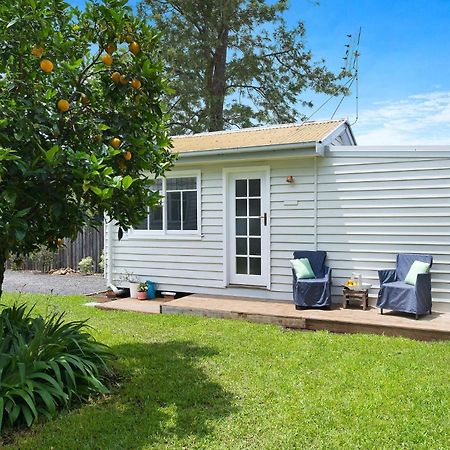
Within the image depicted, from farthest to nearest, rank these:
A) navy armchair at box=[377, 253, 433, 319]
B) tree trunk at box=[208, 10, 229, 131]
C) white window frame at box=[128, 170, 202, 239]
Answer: tree trunk at box=[208, 10, 229, 131] → white window frame at box=[128, 170, 202, 239] → navy armchair at box=[377, 253, 433, 319]

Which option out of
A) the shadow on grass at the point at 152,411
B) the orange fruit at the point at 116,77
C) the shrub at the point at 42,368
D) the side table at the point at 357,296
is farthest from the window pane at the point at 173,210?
the orange fruit at the point at 116,77

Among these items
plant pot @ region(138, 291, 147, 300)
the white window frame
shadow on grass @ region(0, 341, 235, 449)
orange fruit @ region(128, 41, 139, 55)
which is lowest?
shadow on grass @ region(0, 341, 235, 449)

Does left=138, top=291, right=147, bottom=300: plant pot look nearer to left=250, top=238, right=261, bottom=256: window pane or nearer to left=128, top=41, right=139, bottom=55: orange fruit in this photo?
left=250, top=238, right=261, bottom=256: window pane

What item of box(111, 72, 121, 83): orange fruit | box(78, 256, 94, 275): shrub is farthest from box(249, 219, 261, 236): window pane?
box(78, 256, 94, 275): shrub

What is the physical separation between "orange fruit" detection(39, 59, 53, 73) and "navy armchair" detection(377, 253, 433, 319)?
4.79 meters

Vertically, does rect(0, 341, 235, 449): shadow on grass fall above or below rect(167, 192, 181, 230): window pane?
below

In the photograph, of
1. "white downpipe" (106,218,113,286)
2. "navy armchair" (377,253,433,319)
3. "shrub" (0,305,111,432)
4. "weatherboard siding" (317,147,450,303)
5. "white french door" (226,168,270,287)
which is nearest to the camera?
"shrub" (0,305,111,432)

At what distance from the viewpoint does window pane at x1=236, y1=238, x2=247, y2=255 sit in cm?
751

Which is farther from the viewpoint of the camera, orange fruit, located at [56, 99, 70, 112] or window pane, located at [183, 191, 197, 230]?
window pane, located at [183, 191, 197, 230]

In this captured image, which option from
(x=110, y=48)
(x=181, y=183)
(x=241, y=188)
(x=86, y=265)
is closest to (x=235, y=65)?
(x=86, y=265)

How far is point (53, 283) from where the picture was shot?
10953 millimetres

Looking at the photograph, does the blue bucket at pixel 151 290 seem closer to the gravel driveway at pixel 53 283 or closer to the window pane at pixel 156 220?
the window pane at pixel 156 220

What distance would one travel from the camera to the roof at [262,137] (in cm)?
710

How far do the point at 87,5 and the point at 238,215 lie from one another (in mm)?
4592
